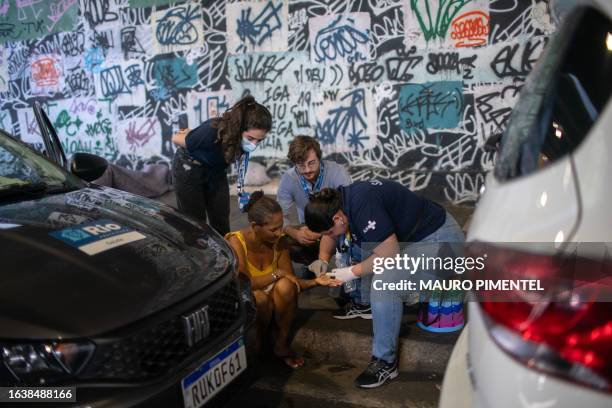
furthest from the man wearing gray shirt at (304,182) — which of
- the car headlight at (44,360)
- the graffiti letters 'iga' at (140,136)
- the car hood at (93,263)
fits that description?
the graffiti letters 'iga' at (140,136)

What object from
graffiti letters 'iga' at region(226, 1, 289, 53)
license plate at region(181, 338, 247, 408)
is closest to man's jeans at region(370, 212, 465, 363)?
license plate at region(181, 338, 247, 408)

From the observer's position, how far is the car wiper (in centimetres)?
268

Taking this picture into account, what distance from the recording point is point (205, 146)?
13.5ft

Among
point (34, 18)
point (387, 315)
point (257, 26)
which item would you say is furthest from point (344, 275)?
point (34, 18)

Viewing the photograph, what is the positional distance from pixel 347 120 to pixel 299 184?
114 inches

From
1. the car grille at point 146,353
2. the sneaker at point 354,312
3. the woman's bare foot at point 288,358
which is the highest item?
the car grille at point 146,353

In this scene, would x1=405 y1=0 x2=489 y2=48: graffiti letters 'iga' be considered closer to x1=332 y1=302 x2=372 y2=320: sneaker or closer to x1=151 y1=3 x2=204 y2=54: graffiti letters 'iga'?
x1=151 y1=3 x2=204 y2=54: graffiti letters 'iga'

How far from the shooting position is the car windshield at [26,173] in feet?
9.13

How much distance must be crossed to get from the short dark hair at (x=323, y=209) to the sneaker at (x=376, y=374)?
80 centimetres

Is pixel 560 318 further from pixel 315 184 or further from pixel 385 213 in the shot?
pixel 315 184

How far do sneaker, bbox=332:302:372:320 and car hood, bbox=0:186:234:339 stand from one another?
1254 millimetres

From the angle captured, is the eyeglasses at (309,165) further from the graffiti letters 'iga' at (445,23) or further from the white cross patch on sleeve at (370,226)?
→ the graffiti letters 'iga' at (445,23)

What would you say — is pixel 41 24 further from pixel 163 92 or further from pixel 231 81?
pixel 231 81

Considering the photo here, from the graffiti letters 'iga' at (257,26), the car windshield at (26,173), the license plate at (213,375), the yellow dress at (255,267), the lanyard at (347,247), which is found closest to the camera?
the license plate at (213,375)
